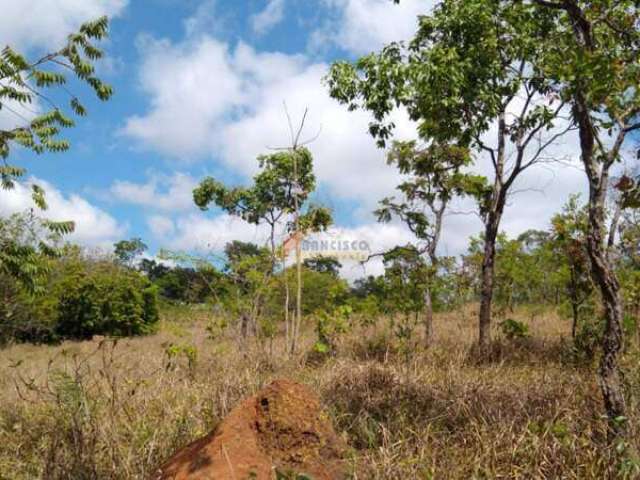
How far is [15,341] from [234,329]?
544 inches

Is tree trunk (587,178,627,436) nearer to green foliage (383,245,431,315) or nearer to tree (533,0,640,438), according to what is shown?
tree (533,0,640,438)

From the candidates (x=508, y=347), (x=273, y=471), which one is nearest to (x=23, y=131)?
(x=273, y=471)

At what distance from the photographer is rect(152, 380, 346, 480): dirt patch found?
8.88 feet

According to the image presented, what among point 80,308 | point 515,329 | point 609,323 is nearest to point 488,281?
point 515,329

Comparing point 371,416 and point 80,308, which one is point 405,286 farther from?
point 80,308

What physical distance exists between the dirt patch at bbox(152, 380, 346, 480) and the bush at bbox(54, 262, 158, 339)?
50.8 ft

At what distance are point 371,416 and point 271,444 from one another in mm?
1441

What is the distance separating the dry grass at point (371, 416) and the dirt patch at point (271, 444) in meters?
0.23

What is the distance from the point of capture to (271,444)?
9.66 feet

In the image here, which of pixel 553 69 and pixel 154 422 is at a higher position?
pixel 553 69

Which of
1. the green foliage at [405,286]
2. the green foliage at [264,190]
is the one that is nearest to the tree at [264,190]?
the green foliage at [264,190]

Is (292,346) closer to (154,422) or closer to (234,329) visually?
(234,329)

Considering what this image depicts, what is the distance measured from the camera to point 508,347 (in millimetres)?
7371

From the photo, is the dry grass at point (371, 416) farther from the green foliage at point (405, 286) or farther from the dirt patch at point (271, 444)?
the green foliage at point (405, 286)
